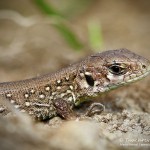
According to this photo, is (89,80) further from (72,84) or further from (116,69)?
(116,69)

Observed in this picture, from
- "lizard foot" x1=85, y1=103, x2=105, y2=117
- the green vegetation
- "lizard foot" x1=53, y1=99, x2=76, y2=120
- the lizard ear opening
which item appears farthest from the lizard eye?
the green vegetation

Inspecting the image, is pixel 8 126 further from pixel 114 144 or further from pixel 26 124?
pixel 114 144

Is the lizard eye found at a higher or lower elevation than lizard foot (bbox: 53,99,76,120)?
higher

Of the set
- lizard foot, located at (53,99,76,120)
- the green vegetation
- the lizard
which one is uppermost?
the green vegetation

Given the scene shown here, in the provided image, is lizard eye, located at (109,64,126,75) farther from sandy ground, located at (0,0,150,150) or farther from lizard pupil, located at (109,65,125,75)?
sandy ground, located at (0,0,150,150)

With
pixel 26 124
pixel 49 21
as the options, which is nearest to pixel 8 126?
pixel 26 124

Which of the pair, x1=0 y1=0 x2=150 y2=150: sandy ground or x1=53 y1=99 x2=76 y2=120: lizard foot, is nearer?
x1=0 y1=0 x2=150 y2=150: sandy ground

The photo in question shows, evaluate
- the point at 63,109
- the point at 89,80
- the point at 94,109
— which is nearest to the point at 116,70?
the point at 89,80
